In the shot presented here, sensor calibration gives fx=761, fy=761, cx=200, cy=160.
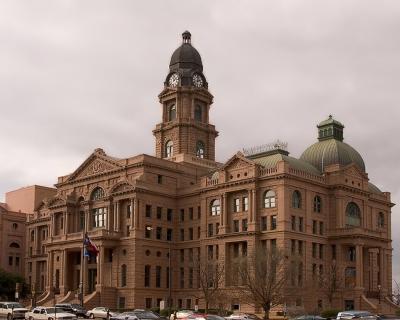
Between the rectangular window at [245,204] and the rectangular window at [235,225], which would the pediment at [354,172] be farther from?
the rectangular window at [235,225]

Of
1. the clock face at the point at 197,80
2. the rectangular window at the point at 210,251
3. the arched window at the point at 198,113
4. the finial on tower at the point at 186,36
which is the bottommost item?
the rectangular window at the point at 210,251

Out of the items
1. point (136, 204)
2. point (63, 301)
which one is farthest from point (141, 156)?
point (63, 301)

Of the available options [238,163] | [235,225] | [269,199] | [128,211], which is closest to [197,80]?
[238,163]

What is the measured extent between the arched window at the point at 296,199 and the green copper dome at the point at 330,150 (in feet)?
34.1

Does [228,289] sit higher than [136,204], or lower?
lower

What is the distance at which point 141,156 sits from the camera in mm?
117625

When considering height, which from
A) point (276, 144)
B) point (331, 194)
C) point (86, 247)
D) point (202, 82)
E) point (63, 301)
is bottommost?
point (63, 301)

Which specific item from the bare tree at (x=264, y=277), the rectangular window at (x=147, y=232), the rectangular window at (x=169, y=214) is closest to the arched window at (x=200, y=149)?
the rectangular window at (x=169, y=214)

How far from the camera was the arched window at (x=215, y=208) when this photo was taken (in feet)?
374

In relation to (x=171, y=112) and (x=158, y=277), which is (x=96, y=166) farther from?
(x=158, y=277)

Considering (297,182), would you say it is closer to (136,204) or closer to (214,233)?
(214,233)

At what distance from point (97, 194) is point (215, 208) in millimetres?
22072

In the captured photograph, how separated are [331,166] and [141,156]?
95.0 feet

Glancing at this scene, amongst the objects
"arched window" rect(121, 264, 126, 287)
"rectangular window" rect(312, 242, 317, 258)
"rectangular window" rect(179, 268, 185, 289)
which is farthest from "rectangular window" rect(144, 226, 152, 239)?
"rectangular window" rect(312, 242, 317, 258)
